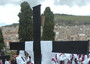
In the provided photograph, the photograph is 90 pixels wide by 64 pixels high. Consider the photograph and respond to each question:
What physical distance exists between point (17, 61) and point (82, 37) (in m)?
18.6

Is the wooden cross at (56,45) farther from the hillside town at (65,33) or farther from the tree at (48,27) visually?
the hillside town at (65,33)

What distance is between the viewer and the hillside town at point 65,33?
2498 centimetres

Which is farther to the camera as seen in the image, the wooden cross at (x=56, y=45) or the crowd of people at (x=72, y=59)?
the crowd of people at (x=72, y=59)

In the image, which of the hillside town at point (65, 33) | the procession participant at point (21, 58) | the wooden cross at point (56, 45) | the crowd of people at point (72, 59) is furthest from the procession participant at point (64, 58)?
the hillside town at point (65, 33)

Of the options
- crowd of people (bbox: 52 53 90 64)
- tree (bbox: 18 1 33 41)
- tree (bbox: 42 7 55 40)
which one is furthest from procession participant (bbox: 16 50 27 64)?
tree (bbox: 42 7 55 40)

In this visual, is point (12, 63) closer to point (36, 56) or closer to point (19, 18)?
point (36, 56)

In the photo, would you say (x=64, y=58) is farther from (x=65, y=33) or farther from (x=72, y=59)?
(x=65, y=33)

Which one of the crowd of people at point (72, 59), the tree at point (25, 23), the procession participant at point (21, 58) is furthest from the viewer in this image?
the tree at point (25, 23)


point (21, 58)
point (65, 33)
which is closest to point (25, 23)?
point (65, 33)

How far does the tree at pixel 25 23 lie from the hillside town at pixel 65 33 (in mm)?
4528

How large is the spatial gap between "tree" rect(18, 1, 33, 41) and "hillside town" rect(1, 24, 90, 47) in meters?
4.53

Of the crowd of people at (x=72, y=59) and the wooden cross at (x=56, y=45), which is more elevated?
the wooden cross at (x=56, y=45)

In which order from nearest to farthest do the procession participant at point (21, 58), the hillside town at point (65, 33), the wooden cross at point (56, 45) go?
1. the wooden cross at point (56, 45)
2. the procession participant at point (21, 58)
3. the hillside town at point (65, 33)

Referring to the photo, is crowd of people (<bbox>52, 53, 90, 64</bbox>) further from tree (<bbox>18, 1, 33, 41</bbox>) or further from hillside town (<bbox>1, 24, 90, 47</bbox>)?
hillside town (<bbox>1, 24, 90, 47</bbox>)
